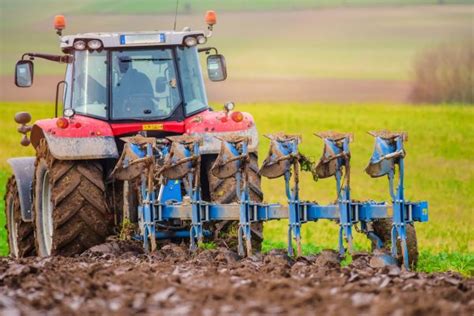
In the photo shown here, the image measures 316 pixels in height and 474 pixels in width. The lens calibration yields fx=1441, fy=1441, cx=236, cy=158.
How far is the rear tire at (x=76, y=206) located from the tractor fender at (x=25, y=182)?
1.25 metres

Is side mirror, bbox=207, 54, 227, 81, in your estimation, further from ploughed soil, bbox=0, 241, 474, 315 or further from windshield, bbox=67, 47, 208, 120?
ploughed soil, bbox=0, 241, 474, 315

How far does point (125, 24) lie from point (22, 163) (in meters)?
21.9

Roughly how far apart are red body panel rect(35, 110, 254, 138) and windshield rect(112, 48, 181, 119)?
131 mm

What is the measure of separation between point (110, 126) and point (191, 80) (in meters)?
0.99

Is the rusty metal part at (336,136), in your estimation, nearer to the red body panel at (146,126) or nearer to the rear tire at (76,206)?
the red body panel at (146,126)

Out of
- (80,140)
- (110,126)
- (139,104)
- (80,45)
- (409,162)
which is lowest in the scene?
(409,162)

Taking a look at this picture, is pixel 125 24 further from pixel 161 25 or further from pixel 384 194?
pixel 384 194

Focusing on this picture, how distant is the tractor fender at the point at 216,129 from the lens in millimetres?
13297

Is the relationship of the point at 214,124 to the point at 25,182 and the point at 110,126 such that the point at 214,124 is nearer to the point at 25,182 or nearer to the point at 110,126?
the point at 110,126

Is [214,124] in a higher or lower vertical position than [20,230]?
higher

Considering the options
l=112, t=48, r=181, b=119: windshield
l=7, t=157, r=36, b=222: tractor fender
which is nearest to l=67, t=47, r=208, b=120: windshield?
l=112, t=48, r=181, b=119: windshield

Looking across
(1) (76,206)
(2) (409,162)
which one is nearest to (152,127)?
(1) (76,206)

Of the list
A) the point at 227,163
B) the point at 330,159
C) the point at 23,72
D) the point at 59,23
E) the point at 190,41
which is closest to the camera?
the point at 330,159

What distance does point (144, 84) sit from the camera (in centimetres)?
1378
